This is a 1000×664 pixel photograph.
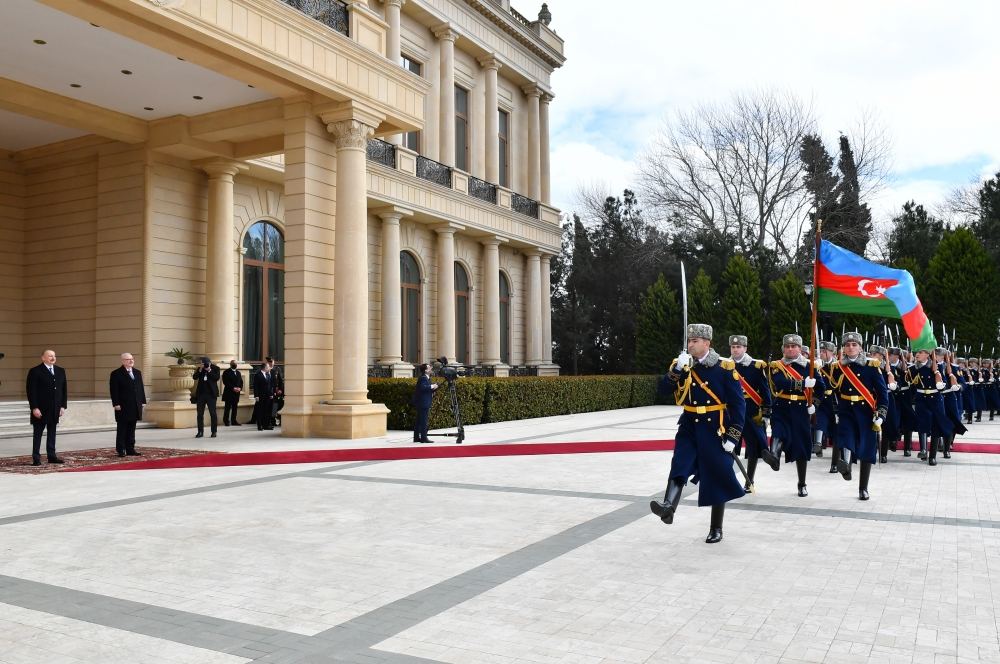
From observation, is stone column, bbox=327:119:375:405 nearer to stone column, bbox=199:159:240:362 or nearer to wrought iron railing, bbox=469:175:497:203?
stone column, bbox=199:159:240:362

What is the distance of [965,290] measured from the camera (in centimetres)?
3469

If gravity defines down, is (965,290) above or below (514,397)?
above

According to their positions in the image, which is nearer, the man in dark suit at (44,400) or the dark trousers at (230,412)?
the man in dark suit at (44,400)

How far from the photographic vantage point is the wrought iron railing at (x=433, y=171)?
2634 centimetres

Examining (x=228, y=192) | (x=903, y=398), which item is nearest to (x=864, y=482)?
(x=903, y=398)

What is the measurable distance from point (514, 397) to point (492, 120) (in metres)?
12.7

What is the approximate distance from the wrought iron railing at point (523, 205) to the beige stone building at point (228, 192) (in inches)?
169

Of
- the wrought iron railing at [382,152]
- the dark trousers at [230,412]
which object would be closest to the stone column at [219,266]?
the dark trousers at [230,412]

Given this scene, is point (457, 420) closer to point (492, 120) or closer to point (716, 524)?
point (716, 524)

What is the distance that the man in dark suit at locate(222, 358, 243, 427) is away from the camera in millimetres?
18125

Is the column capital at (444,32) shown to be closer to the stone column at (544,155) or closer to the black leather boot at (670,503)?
the stone column at (544,155)

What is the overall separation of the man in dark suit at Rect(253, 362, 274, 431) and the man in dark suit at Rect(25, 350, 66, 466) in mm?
5995

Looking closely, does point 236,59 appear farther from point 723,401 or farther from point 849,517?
point 849,517

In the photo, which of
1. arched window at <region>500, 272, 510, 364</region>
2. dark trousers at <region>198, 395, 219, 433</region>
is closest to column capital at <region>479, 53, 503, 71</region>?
arched window at <region>500, 272, 510, 364</region>
